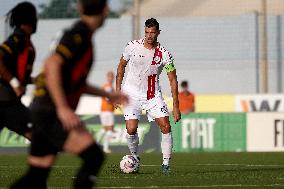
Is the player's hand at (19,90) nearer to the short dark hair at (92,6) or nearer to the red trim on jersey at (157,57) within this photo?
the short dark hair at (92,6)

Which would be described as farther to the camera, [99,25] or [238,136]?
[238,136]

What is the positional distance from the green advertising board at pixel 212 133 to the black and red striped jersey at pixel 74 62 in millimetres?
20450

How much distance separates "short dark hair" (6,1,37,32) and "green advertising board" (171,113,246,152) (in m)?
17.4

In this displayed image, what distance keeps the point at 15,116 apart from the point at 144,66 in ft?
17.7

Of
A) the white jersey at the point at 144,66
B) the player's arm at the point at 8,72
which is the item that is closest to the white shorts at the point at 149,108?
the white jersey at the point at 144,66

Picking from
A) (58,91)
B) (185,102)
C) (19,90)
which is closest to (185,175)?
(19,90)

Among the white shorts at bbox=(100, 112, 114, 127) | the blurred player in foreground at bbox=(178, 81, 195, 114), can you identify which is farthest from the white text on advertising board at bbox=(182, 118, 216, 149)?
the white shorts at bbox=(100, 112, 114, 127)

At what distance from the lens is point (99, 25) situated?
9.23m

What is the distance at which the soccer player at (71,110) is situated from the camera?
9.01 metres

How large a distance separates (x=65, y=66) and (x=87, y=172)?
91 cm

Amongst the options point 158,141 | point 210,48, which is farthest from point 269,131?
point 210,48

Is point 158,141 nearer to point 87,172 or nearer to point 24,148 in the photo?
point 24,148

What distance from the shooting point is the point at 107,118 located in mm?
29969

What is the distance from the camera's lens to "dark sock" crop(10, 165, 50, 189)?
916 cm
